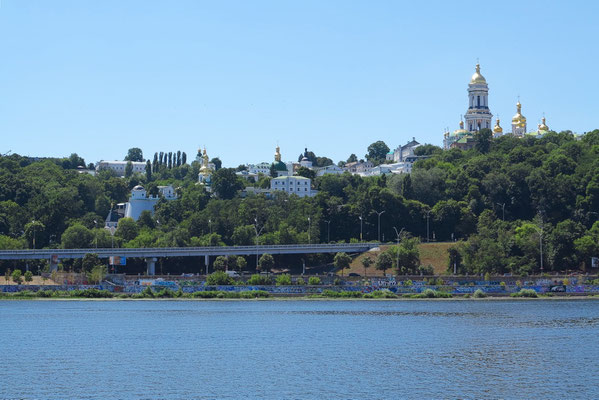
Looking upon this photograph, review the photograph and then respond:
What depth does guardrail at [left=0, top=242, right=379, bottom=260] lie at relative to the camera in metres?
144

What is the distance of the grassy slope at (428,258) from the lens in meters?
146

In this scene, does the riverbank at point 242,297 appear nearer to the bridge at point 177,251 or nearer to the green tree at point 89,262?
the green tree at point 89,262

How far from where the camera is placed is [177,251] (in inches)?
5881

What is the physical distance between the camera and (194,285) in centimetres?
13150

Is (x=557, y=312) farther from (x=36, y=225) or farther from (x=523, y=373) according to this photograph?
(x=36, y=225)

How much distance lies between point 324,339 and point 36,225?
9819cm

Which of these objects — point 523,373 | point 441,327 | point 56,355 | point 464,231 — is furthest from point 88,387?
point 464,231

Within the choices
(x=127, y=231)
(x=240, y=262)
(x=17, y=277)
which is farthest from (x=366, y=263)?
(x=127, y=231)

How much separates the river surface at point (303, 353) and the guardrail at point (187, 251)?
108 feet

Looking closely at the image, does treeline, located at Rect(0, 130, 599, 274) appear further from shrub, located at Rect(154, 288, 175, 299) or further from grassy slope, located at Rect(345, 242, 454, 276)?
shrub, located at Rect(154, 288, 175, 299)

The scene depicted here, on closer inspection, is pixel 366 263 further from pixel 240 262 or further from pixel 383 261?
pixel 240 262

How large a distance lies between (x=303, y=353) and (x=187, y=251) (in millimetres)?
81180

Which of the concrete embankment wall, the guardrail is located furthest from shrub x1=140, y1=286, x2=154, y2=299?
the guardrail

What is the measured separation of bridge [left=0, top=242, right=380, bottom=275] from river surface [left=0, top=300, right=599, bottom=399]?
32912 mm
